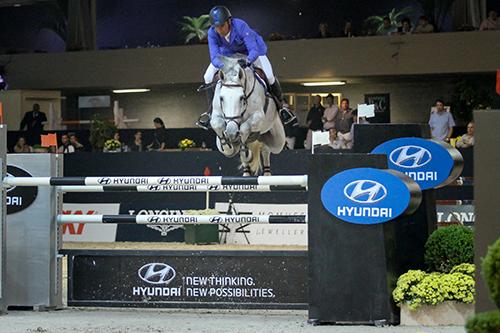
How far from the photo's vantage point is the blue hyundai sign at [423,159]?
279 inches

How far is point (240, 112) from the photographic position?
396 inches

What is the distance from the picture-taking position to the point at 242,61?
33.1 feet

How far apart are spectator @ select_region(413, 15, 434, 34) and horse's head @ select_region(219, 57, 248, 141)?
11.9m

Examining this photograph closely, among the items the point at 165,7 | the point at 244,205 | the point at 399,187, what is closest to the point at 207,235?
the point at 244,205

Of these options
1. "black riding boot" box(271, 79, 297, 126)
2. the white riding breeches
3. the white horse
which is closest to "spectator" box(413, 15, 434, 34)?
"black riding boot" box(271, 79, 297, 126)

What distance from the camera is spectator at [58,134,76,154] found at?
742 inches

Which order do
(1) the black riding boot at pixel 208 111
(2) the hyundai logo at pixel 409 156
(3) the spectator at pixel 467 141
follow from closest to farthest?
(2) the hyundai logo at pixel 409 156 → (1) the black riding boot at pixel 208 111 → (3) the spectator at pixel 467 141

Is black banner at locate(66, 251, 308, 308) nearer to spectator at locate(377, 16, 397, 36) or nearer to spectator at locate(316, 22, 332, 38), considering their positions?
spectator at locate(377, 16, 397, 36)

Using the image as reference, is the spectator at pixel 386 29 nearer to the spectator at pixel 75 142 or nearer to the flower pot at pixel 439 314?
the spectator at pixel 75 142

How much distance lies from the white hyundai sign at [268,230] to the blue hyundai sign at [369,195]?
25.8 ft

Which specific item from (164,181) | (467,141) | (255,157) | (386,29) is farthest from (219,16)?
(386,29)

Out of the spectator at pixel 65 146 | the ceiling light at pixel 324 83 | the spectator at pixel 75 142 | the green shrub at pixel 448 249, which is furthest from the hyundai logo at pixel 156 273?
the ceiling light at pixel 324 83

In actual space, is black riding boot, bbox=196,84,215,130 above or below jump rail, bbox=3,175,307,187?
above

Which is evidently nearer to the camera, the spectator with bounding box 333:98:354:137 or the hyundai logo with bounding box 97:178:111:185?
the hyundai logo with bounding box 97:178:111:185
